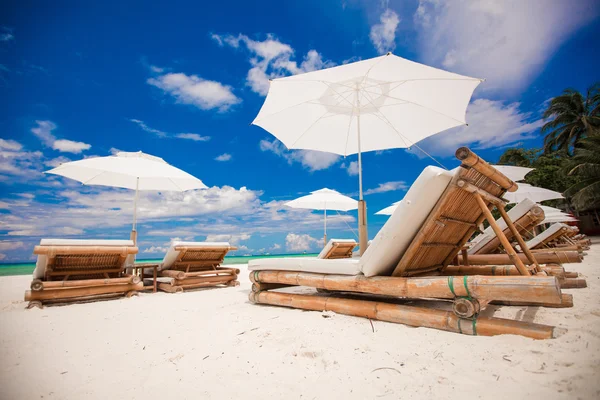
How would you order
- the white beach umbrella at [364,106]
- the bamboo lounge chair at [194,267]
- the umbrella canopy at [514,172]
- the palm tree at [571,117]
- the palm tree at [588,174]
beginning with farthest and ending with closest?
the palm tree at [571,117]
the palm tree at [588,174]
the umbrella canopy at [514,172]
the bamboo lounge chair at [194,267]
the white beach umbrella at [364,106]

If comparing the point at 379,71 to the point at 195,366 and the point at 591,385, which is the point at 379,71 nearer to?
the point at 591,385

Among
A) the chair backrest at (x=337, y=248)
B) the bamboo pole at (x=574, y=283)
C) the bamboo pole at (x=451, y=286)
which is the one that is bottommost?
the bamboo pole at (x=574, y=283)

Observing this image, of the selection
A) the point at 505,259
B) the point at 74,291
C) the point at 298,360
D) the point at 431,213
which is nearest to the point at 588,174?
the point at 505,259

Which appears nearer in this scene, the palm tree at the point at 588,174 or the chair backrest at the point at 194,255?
the chair backrest at the point at 194,255

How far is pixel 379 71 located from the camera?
4.58 metres

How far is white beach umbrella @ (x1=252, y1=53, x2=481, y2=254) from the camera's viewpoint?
4590 mm

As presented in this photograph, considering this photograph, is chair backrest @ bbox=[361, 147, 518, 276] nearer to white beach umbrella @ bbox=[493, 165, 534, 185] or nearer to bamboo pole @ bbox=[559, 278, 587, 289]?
bamboo pole @ bbox=[559, 278, 587, 289]

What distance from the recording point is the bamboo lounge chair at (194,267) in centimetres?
629

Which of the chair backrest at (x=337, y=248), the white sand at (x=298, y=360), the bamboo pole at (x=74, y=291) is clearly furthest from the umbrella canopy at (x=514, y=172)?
the bamboo pole at (x=74, y=291)

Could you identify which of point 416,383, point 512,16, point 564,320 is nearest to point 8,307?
point 416,383

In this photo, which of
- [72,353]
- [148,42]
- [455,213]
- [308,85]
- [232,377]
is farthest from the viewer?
[148,42]

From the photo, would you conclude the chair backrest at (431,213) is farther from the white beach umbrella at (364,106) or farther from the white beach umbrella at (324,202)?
the white beach umbrella at (324,202)

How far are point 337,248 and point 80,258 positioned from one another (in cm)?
611

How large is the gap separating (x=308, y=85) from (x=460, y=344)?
4.82 meters
